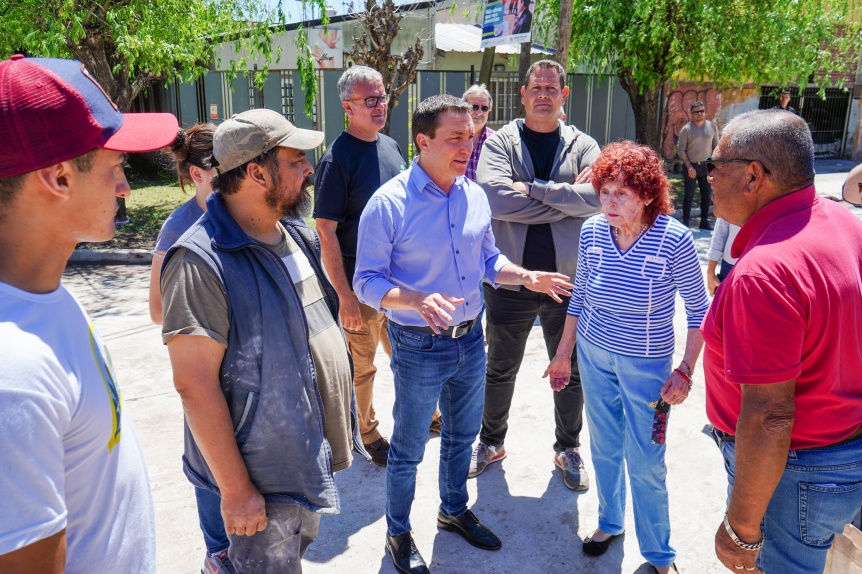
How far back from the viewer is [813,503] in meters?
1.97

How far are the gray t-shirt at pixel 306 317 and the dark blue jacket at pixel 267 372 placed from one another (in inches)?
1.6

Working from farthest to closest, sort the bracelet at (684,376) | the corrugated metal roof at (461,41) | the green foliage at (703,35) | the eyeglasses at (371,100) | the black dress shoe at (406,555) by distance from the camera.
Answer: the corrugated metal roof at (461,41)
the green foliage at (703,35)
the eyeglasses at (371,100)
the black dress shoe at (406,555)
the bracelet at (684,376)

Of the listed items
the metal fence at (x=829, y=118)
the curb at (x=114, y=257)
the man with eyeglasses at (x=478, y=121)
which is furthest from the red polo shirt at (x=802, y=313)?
the metal fence at (x=829, y=118)

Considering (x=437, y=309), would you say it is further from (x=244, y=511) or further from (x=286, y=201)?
(x=244, y=511)

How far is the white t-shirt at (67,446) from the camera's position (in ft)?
3.46

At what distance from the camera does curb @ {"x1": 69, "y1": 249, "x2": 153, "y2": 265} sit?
9086 mm

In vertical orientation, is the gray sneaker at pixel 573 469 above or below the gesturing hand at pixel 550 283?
below

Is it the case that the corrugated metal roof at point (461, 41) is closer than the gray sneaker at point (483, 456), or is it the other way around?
the gray sneaker at point (483, 456)

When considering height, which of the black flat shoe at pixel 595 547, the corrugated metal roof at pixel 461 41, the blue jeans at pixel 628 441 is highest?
the corrugated metal roof at pixel 461 41

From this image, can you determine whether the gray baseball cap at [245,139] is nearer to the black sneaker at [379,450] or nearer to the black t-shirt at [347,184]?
the black t-shirt at [347,184]

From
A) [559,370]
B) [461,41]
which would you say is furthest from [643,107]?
[559,370]

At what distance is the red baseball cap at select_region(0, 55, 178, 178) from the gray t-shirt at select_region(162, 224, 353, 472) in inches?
22.7

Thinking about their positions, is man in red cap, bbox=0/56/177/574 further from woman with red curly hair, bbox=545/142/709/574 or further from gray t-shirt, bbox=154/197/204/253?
woman with red curly hair, bbox=545/142/709/574

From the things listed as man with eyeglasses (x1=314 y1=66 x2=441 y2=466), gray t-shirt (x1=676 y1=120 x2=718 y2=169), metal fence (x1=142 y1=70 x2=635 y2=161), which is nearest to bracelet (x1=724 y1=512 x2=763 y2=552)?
man with eyeglasses (x1=314 y1=66 x2=441 y2=466)
